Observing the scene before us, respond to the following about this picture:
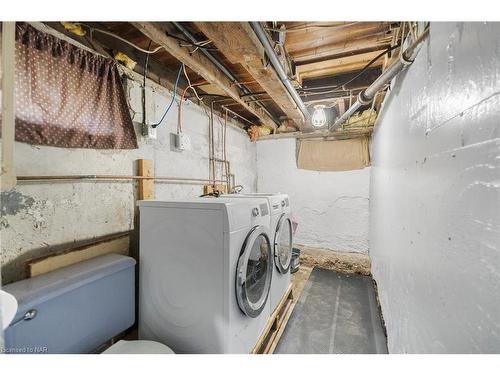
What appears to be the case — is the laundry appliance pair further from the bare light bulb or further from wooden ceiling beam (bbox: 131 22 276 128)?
the bare light bulb

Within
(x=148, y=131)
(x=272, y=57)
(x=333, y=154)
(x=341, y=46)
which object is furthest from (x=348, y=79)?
(x=148, y=131)

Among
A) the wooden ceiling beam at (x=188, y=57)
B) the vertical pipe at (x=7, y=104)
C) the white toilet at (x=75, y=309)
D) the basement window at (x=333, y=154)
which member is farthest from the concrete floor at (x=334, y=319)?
the wooden ceiling beam at (x=188, y=57)

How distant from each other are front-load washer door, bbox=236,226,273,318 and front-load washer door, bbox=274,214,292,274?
0.49ft

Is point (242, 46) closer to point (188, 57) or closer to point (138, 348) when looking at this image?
point (188, 57)

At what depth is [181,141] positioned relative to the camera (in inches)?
92.0

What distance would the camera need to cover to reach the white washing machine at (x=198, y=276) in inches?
52.1

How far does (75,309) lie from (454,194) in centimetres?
180

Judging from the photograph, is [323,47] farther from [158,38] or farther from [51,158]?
[51,158]

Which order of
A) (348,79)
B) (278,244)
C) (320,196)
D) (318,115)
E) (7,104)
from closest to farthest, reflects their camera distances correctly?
(7,104)
(278,244)
(348,79)
(318,115)
(320,196)

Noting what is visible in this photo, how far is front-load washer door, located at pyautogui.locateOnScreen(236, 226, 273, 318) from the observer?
1.39 m

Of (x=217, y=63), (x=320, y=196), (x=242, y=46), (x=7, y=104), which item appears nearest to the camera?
(x=7, y=104)

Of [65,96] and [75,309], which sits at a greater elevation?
[65,96]

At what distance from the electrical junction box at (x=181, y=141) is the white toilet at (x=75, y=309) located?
122cm
